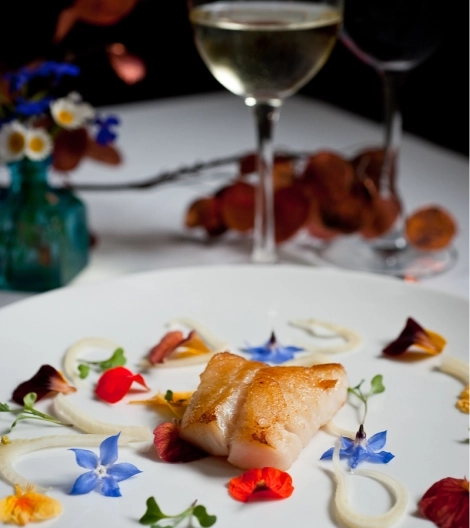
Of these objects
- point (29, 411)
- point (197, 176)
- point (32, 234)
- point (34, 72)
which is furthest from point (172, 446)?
point (197, 176)

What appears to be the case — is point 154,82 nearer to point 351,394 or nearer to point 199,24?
point 199,24

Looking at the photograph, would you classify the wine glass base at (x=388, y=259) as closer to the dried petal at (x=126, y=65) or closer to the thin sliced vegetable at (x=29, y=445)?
the dried petal at (x=126, y=65)

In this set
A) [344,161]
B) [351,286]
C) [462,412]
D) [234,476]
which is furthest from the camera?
[344,161]

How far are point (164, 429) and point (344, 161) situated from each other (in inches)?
38.4

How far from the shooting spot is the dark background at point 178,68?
9.73 ft

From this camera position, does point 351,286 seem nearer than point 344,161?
Yes

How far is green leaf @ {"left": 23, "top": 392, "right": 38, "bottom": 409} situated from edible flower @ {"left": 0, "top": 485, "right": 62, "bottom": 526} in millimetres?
193

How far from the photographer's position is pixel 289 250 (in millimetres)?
1992

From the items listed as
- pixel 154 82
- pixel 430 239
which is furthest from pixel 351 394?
pixel 154 82

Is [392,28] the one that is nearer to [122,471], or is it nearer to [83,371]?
[83,371]

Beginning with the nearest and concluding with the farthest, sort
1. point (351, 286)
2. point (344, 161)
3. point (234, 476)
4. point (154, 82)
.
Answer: point (234, 476) → point (351, 286) → point (344, 161) → point (154, 82)

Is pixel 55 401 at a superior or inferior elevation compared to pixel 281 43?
inferior

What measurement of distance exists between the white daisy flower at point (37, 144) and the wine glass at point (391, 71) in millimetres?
599

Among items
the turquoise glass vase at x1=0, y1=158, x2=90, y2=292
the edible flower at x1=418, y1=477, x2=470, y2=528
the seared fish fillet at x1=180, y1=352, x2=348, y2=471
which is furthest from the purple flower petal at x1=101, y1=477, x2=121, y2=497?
the turquoise glass vase at x1=0, y1=158, x2=90, y2=292
